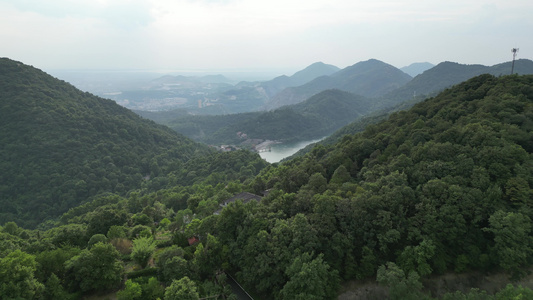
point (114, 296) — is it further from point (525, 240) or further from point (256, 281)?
point (525, 240)

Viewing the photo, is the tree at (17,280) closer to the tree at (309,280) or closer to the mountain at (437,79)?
the tree at (309,280)

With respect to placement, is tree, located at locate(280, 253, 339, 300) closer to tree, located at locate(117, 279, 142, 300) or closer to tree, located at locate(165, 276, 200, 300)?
tree, located at locate(165, 276, 200, 300)

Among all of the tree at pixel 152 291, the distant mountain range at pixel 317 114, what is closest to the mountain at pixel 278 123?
the distant mountain range at pixel 317 114

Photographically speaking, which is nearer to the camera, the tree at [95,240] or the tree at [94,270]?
the tree at [94,270]

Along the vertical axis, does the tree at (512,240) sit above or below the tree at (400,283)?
above

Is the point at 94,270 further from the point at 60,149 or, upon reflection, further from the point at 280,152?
the point at 280,152

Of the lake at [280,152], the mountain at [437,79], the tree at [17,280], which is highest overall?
the mountain at [437,79]
